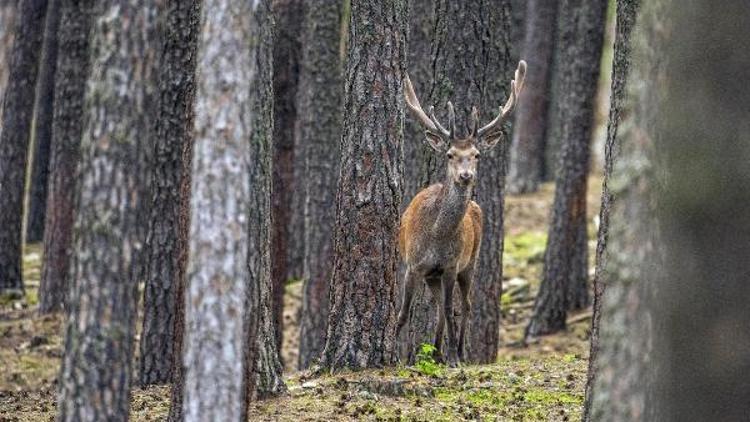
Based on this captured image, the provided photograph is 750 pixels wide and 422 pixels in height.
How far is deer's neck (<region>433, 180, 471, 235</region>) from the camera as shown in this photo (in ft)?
44.0

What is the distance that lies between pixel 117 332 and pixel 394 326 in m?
4.33

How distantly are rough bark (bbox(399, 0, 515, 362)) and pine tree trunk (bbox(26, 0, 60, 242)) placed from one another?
9276 mm

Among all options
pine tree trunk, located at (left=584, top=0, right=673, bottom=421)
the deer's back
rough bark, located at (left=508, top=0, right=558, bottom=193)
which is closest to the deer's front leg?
the deer's back

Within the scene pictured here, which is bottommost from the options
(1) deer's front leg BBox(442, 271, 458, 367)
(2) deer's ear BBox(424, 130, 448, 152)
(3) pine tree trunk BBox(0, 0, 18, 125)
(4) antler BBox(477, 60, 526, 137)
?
(1) deer's front leg BBox(442, 271, 458, 367)

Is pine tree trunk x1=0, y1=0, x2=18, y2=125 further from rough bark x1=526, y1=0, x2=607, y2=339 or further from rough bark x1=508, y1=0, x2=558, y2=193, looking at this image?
rough bark x1=508, y1=0, x2=558, y2=193

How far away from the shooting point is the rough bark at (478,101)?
1477 cm

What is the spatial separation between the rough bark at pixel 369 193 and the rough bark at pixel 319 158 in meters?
5.09

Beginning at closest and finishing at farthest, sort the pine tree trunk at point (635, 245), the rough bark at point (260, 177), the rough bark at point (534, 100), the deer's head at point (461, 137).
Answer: the pine tree trunk at point (635, 245) < the rough bark at point (260, 177) < the deer's head at point (461, 137) < the rough bark at point (534, 100)

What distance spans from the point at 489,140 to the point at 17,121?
32.0 ft

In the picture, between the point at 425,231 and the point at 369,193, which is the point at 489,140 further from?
the point at 369,193

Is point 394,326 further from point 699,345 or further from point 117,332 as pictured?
point 699,345

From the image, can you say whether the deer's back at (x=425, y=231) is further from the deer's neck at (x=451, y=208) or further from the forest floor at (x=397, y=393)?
the forest floor at (x=397, y=393)

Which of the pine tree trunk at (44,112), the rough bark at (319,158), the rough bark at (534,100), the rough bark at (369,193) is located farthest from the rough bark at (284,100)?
the rough bark at (534,100)

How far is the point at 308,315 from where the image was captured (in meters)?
17.5
